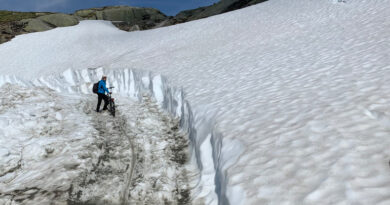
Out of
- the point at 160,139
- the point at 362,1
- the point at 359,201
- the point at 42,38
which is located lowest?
the point at 160,139

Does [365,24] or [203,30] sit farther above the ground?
[203,30]

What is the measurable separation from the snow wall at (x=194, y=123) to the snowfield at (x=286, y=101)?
3cm

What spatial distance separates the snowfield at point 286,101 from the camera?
122 inches

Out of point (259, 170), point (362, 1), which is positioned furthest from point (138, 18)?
point (259, 170)

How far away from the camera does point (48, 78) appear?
20719 millimetres

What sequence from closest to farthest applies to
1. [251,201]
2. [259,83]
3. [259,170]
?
1. [251,201]
2. [259,170]
3. [259,83]

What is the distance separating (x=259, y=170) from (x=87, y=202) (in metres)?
3.66

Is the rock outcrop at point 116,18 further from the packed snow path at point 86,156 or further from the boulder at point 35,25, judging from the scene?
the packed snow path at point 86,156

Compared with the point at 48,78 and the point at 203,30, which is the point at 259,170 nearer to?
the point at 203,30

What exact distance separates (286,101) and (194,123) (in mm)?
2786

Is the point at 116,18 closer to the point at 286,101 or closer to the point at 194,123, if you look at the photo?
the point at 194,123

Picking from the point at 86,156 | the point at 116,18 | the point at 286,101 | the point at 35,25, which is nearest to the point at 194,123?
the point at 286,101

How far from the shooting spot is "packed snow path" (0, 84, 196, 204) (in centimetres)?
506

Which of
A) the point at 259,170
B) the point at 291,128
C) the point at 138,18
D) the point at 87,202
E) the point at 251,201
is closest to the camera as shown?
the point at 251,201
